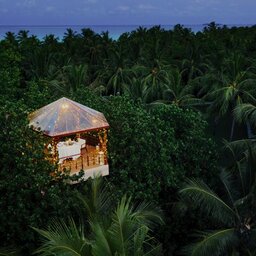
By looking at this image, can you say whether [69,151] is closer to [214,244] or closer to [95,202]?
[95,202]

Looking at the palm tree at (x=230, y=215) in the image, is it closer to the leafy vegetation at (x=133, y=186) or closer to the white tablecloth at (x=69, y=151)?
the leafy vegetation at (x=133, y=186)

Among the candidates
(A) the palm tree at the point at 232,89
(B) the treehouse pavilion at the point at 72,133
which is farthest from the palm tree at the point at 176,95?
(B) the treehouse pavilion at the point at 72,133

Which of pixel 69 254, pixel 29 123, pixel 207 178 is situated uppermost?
pixel 29 123

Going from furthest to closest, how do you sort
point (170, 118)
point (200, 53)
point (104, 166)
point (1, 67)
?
point (200, 53), point (1, 67), point (170, 118), point (104, 166)

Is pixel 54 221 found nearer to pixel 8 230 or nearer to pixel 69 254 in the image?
pixel 8 230

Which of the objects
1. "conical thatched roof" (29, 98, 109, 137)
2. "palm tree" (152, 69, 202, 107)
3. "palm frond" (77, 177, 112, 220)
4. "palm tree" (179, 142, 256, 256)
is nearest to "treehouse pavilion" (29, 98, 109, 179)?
"conical thatched roof" (29, 98, 109, 137)

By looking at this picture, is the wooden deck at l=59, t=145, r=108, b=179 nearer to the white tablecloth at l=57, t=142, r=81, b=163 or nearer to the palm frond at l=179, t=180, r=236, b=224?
the white tablecloth at l=57, t=142, r=81, b=163

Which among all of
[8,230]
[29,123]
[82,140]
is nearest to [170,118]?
[82,140]
